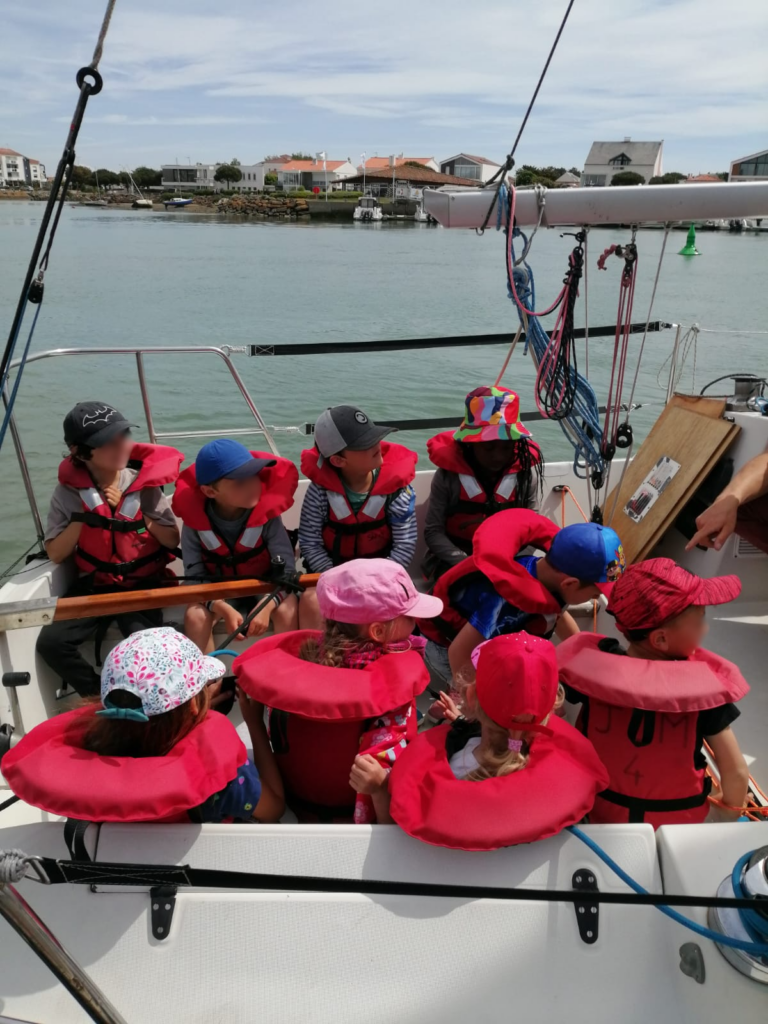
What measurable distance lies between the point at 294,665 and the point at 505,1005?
2.35ft

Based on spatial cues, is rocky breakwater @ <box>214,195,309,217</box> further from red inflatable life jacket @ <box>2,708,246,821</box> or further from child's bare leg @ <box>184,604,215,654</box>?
red inflatable life jacket @ <box>2,708,246,821</box>

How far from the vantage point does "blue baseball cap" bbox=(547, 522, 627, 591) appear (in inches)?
79.6

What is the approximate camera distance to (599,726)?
1.66 metres

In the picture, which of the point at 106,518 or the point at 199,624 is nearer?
the point at 199,624

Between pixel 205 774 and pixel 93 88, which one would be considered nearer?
pixel 205 774

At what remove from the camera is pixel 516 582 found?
2.11 m

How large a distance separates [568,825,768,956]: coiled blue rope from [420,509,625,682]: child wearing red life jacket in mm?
776

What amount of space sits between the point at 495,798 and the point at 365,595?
502 millimetres

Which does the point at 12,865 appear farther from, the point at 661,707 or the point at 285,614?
the point at 285,614

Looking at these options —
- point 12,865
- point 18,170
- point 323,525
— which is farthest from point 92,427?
point 18,170

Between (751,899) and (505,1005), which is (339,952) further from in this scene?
(751,899)

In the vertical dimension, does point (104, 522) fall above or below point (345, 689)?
below

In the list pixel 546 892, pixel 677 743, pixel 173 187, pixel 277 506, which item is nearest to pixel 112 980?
pixel 546 892

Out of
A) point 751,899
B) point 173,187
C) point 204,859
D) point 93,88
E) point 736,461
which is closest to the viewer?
point 751,899
